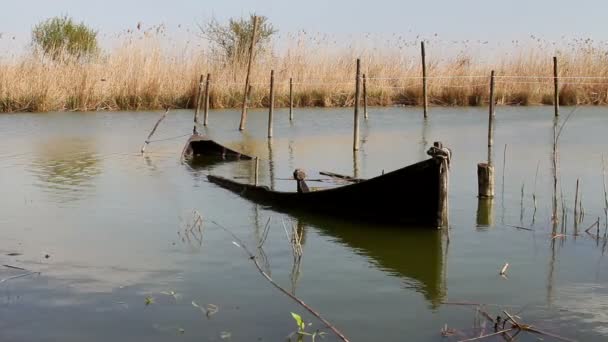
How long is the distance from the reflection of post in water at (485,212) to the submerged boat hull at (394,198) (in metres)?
0.57

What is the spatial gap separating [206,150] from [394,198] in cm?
522

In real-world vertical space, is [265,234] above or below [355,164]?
below

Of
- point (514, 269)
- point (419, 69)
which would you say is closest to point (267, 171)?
point (514, 269)

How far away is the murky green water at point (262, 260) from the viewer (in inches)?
169

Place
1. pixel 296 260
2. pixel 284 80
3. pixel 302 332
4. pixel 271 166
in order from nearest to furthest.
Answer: pixel 302 332
pixel 296 260
pixel 271 166
pixel 284 80

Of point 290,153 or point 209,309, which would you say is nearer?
point 209,309

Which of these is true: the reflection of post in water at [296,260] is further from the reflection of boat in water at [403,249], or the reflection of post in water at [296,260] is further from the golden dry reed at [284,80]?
the golden dry reed at [284,80]

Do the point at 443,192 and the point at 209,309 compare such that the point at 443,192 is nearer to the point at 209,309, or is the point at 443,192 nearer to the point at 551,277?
the point at 551,277

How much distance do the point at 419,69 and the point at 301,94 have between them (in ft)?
10.9

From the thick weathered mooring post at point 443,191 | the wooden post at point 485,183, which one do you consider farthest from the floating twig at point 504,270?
the wooden post at point 485,183

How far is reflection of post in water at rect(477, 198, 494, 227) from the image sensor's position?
6.74m

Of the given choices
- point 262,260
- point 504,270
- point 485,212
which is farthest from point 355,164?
point 504,270

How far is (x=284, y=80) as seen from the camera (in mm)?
19766

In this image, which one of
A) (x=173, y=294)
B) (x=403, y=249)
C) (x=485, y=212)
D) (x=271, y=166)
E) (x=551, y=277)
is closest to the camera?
(x=173, y=294)
